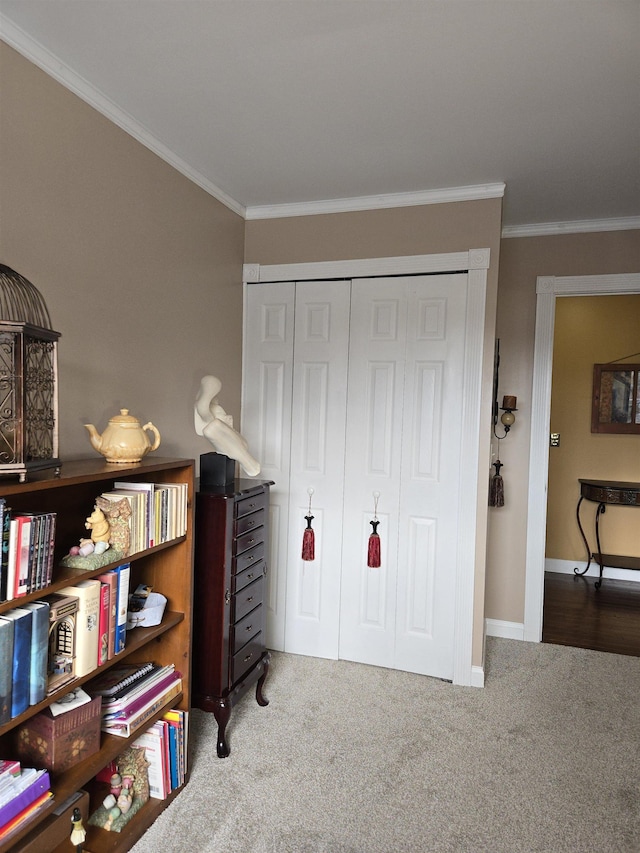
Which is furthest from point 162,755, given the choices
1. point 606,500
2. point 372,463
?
point 606,500

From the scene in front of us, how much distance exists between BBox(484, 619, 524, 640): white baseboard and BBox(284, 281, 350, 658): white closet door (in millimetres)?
1091

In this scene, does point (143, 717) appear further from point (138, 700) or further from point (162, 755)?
point (162, 755)

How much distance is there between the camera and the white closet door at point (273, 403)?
3.32m

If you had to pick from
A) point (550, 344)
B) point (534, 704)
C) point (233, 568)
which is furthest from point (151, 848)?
point (550, 344)

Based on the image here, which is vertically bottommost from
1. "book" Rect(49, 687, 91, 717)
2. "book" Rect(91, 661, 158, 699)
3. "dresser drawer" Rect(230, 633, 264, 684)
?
"dresser drawer" Rect(230, 633, 264, 684)

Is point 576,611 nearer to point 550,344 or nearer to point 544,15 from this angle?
point 550,344

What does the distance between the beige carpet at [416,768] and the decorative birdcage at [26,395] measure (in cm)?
132

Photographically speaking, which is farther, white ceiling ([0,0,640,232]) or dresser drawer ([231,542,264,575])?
dresser drawer ([231,542,264,575])

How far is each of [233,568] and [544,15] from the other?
2186 mm

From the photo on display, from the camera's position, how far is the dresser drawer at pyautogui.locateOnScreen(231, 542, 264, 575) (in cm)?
240

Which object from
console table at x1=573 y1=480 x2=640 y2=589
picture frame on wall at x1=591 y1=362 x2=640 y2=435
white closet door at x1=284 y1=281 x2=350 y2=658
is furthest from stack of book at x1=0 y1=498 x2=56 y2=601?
picture frame on wall at x1=591 y1=362 x2=640 y2=435

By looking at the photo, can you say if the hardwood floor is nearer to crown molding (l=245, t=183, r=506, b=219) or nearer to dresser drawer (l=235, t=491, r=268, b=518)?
dresser drawer (l=235, t=491, r=268, b=518)

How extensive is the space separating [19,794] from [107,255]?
5.83 ft

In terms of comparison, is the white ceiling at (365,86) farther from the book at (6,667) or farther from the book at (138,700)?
the book at (138,700)
